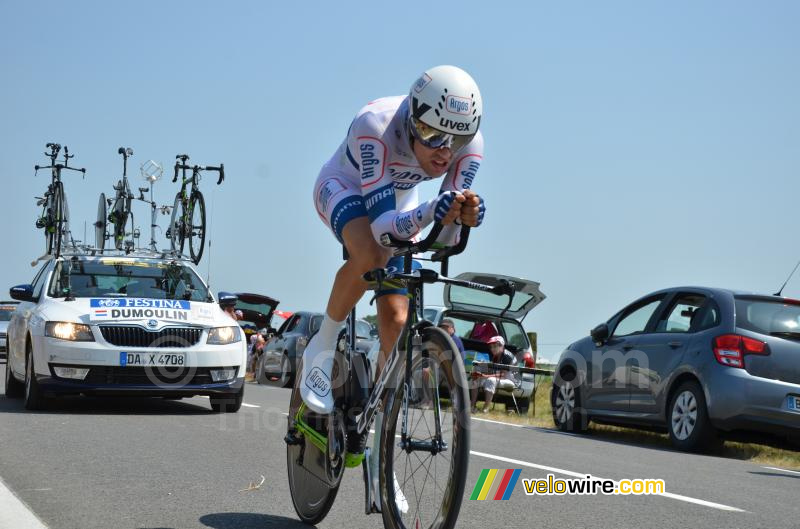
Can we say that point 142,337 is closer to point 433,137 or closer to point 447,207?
point 433,137

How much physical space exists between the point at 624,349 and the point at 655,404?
1095 millimetres

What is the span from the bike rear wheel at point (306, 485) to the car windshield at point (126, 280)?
24.5 ft

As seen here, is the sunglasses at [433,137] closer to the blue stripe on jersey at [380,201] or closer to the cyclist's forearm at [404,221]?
the blue stripe on jersey at [380,201]

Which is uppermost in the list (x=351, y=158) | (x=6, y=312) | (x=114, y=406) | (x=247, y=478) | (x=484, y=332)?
(x=351, y=158)

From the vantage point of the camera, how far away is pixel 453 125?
15.6ft

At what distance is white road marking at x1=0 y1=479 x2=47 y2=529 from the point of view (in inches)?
211

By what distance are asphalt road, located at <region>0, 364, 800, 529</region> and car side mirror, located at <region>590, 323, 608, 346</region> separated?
5.73 feet

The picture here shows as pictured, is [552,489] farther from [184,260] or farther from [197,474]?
[184,260]

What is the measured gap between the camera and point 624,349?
503 inches

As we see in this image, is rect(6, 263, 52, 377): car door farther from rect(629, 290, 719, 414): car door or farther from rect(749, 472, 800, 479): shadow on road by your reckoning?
rect(749, 472, 800, 479): shadow on road

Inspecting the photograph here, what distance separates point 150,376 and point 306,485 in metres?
6.73

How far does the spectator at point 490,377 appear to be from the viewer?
1680 centimetres

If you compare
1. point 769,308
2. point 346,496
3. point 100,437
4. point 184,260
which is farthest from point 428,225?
point 184,260

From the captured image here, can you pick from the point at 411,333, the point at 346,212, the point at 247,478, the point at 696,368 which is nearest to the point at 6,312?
the point at 696,368
